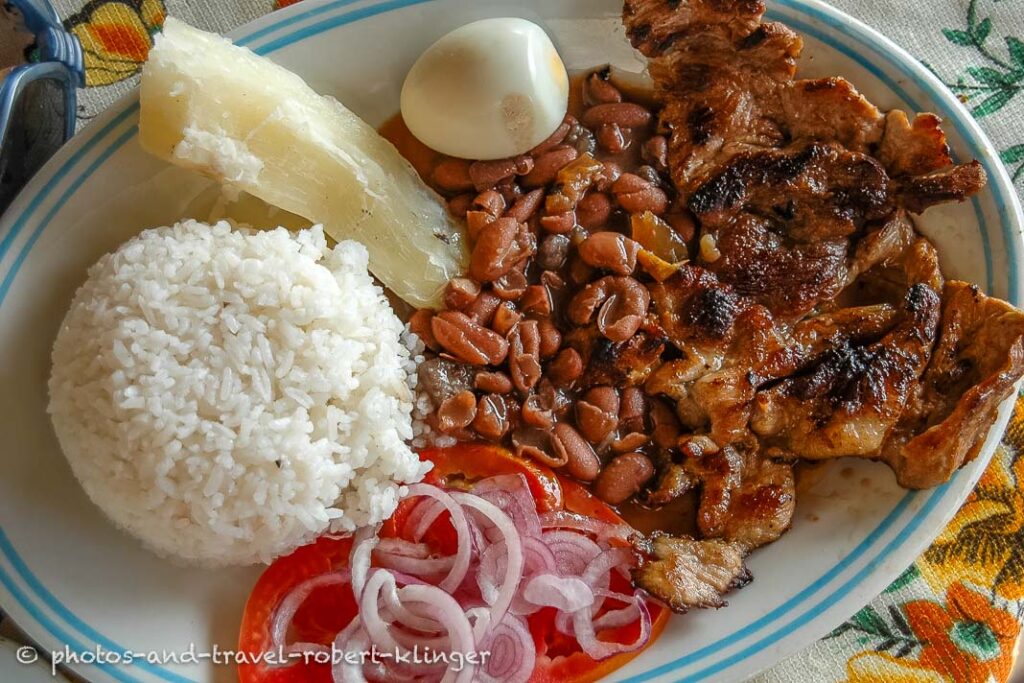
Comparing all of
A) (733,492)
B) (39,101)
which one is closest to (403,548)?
(733,492)

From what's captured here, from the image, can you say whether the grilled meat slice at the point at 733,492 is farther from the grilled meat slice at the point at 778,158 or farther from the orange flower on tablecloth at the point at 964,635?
the orange flower on tablecloth at the point at 964,635

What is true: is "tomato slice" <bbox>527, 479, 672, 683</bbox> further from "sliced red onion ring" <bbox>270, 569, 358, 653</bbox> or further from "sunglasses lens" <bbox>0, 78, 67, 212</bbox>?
"sunglasses lens" <bbox>0, 78, 67, 212</bbox>

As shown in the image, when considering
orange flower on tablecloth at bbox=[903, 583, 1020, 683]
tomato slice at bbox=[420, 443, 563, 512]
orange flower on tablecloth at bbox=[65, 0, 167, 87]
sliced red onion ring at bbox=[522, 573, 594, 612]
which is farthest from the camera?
orange flower on tablecloth at bbox=[65, 0, 167, 87]

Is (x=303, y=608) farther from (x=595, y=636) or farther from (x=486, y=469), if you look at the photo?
(x=595, y=636)

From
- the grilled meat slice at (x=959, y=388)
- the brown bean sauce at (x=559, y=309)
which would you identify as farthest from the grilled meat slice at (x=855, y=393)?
the brown bean sauce at (x=559, y=309)

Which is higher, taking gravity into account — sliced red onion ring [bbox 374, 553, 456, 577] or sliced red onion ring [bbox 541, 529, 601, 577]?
sliced red onion ring [bbox 541, 529, 601, 577]

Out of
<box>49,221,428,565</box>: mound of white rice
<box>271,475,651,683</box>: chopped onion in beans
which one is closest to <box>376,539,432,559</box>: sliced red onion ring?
<box>271,475,651,683</box>: chopped onion in beans
